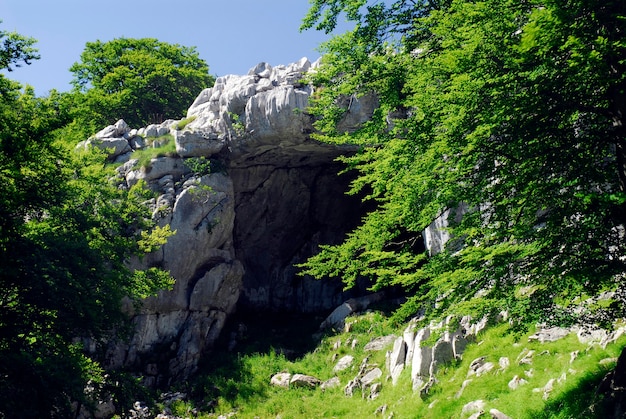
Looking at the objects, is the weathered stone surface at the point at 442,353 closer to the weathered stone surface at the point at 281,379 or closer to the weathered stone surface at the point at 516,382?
the weathered stone surface at the point at 516,382

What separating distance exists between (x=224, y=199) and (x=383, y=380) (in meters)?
13.7

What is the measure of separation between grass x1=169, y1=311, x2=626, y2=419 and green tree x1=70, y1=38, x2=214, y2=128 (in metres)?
18.0

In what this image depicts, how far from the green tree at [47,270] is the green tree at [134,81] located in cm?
1792

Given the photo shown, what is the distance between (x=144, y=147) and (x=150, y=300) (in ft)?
28.5

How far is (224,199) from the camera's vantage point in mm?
27484

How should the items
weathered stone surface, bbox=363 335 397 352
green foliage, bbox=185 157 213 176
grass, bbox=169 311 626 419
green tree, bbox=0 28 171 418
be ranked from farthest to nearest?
→ 1. green foliage, bbox=185 157 213 176
2. weathered stone surface, bbox=363 335 397 352
3. green tree, bbox=0 28 171 418
4. grass, bbox=169 311 626 419

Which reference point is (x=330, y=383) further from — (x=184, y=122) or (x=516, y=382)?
(x=184, y=122)

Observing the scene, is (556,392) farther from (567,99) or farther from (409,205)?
(567,99)

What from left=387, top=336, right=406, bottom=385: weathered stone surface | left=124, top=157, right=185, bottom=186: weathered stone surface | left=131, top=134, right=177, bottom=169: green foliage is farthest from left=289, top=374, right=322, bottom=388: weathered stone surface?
left=131, top=134, right=177, bottom=169: green foliage

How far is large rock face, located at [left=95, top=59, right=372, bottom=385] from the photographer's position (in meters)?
24.7

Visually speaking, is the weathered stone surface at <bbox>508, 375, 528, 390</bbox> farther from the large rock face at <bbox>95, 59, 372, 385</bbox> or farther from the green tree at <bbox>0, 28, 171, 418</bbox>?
the large rock face at <bbox>95, 59, 372, 385</bbox>

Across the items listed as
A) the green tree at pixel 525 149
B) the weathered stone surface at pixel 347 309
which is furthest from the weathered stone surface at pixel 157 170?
the green tree at pixel 525 149

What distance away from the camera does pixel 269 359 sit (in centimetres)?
2384

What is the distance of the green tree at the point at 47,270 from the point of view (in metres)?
10.8
